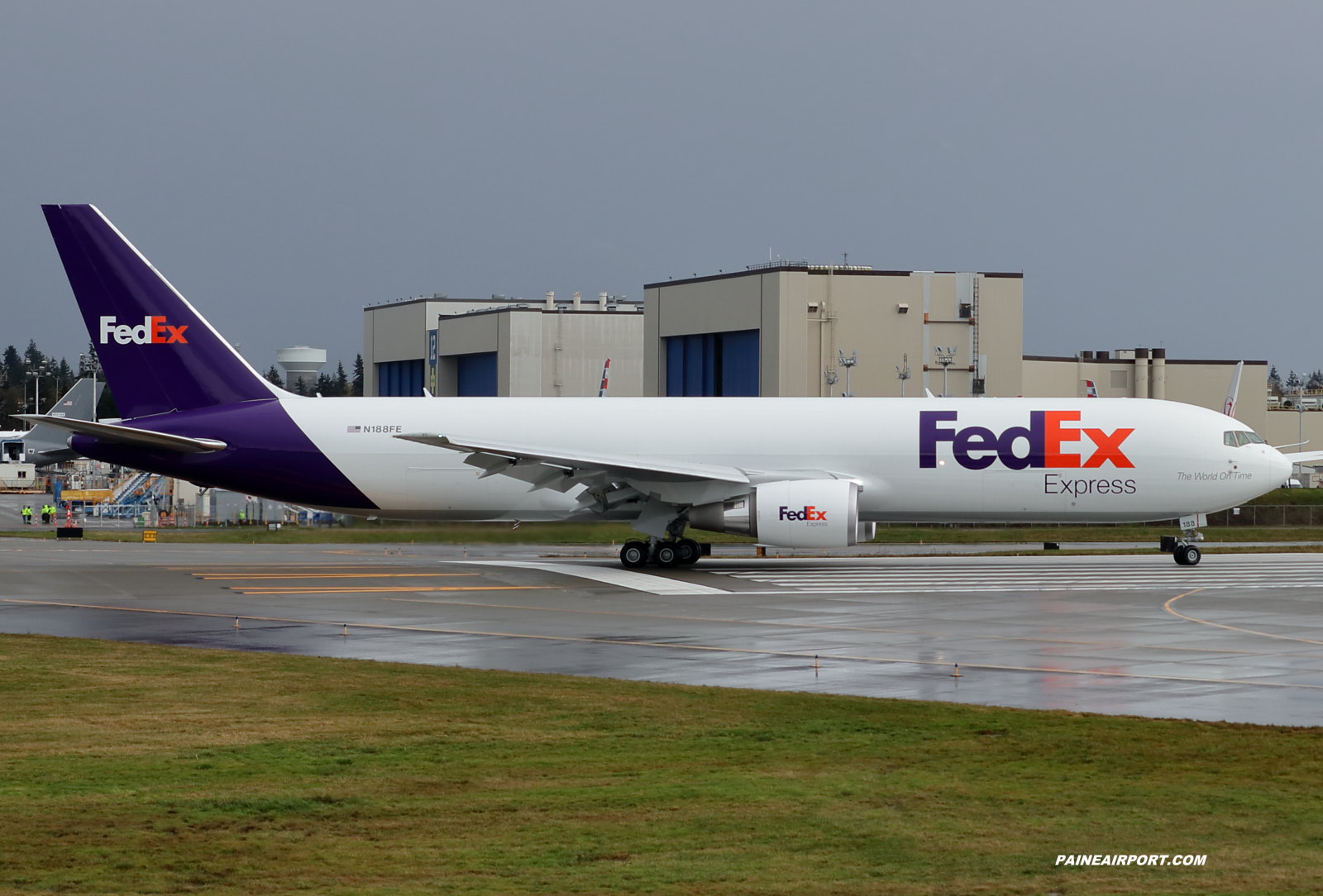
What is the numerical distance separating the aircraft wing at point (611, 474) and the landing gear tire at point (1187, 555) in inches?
476

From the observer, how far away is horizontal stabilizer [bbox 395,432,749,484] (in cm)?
3250

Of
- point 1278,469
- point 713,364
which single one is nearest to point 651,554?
point 1278,469

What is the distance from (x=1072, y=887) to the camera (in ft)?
27.5

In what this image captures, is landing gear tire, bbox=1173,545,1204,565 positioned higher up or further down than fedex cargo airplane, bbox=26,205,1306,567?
further down

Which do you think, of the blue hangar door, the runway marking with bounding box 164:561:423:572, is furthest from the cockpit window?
the blue hangar door

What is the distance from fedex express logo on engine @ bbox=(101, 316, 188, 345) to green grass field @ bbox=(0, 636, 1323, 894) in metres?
21.7

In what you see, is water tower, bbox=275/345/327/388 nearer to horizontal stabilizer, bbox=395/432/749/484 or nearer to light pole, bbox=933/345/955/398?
light pole, bbox=933/345/955/398

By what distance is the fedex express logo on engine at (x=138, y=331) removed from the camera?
36.3 m

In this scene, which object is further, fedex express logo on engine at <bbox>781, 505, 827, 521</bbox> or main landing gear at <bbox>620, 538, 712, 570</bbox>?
main landing gear at <bbox>620, 538, 712, 570</bbox>

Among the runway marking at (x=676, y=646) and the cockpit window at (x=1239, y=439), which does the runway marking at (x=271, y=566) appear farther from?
Answer: the cockpit window at (x=1239, y=439)

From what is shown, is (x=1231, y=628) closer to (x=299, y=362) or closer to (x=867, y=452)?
(x=867, y=452)


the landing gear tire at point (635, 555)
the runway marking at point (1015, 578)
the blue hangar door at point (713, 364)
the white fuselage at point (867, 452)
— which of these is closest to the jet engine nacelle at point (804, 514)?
the runway marking at point (1015, 578)

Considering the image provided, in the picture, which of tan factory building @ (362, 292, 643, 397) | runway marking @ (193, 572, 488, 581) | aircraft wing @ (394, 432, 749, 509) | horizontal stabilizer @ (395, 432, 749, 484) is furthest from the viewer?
tan factory building @ (362, 292, 643, 397)

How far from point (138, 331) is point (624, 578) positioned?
14.7 metres
